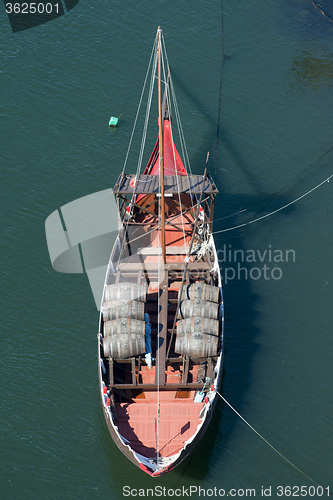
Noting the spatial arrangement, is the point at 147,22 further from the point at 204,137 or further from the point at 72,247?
the point at 72,247

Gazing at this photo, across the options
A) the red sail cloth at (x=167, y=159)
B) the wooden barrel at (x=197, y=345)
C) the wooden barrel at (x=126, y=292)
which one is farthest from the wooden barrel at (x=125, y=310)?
the red sail cloth at (x=167, y=159)

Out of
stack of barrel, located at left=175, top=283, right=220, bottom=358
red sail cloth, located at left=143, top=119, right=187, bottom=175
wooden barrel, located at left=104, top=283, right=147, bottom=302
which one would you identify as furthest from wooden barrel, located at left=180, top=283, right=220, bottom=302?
red sail cloth, located at left=143, top=119, right=187, bottom=175

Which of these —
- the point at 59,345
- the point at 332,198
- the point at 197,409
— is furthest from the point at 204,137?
the point at 197,409

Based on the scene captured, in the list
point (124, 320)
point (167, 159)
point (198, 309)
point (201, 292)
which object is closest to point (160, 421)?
point (124, 320)

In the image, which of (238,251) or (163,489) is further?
(238,251)

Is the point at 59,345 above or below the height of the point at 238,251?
below

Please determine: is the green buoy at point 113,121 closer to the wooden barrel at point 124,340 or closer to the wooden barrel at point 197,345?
the wooden barrel at point 124,340

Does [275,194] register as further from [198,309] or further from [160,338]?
[160,338]
